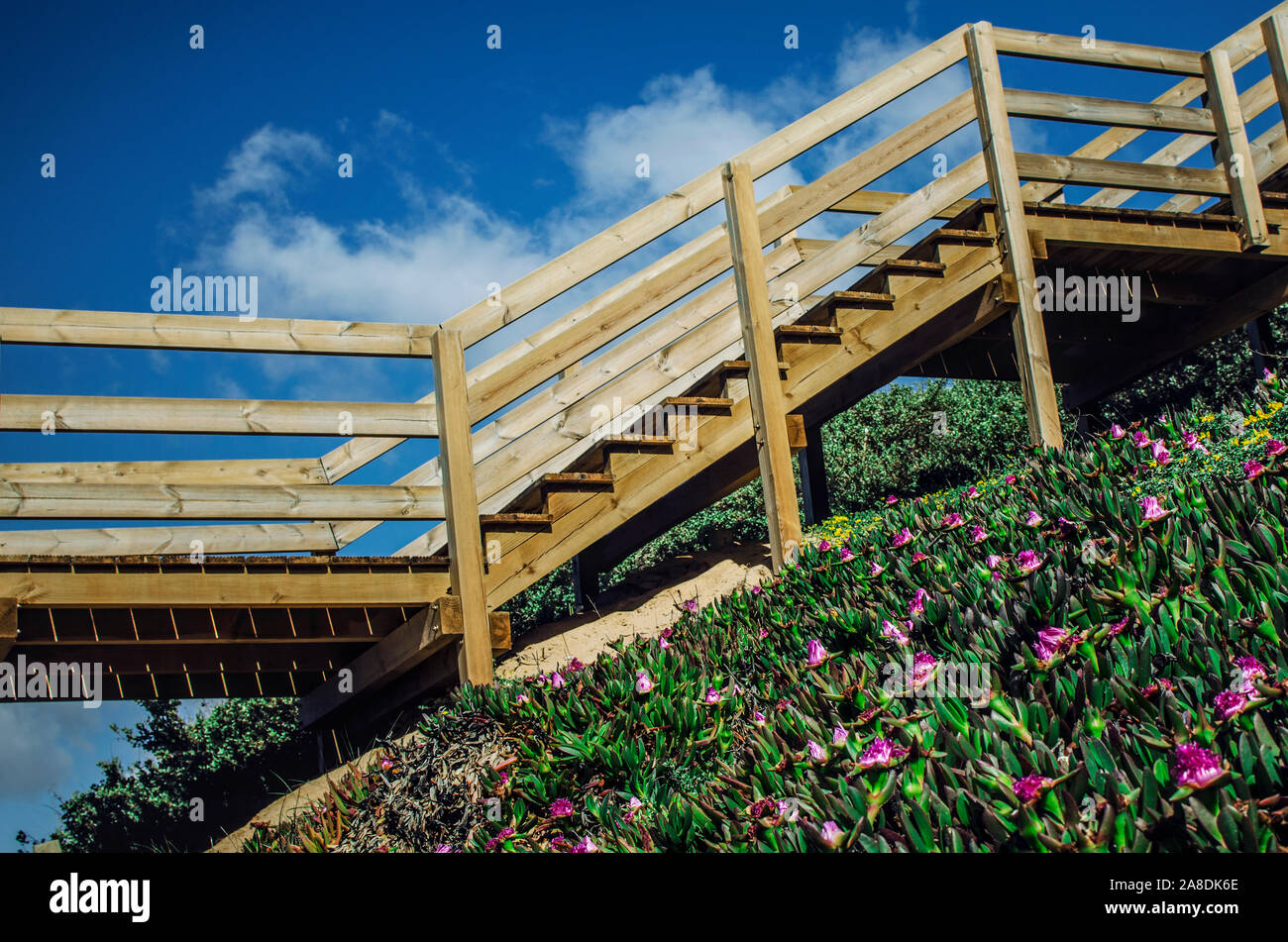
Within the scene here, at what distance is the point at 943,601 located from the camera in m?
3.81

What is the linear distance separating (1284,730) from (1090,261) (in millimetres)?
6750

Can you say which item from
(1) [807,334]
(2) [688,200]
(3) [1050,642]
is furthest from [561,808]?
(2) [688,200]

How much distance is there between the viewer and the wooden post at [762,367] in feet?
20.0

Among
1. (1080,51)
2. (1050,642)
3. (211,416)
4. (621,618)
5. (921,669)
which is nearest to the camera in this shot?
(1050,642)

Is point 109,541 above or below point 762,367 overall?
below

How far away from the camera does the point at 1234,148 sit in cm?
793

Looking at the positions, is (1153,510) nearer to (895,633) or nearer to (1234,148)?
(895,633)

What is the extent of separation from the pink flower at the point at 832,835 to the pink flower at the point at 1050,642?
0.90m

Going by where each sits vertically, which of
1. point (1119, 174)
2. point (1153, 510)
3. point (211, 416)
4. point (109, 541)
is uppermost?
point (1119, 174)

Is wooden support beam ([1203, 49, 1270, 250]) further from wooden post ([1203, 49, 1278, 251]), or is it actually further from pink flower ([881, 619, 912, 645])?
pink flower ([881, 619, 912, 645])

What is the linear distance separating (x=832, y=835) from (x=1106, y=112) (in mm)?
6718
